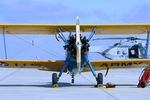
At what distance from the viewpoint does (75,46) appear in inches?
648

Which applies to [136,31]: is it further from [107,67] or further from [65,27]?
[65,27]

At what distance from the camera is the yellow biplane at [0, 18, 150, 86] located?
54.4ft

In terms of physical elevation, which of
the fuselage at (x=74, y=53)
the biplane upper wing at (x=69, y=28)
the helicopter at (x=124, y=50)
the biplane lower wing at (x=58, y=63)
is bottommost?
the helicopter at (x=124, y=50)

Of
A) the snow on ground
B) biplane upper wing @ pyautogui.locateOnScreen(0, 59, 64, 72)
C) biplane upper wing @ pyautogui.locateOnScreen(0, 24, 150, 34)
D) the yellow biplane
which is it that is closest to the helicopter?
biplane upper wing @ pyautogui.locateOnScreen(0, 24, 150, 34)

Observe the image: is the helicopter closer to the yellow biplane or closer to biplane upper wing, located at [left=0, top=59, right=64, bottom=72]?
the yellow biplane

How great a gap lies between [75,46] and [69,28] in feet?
3.69

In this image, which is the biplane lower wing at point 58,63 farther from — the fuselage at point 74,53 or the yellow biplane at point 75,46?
the fuselage at point 74,53

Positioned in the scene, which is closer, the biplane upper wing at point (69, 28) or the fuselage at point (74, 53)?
the fuselage at point (74, 53)

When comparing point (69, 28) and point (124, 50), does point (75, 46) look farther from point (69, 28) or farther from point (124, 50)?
point (124, 50)

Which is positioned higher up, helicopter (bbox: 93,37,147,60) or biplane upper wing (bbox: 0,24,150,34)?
biplane upper wing (bbox: 0,24,150,34)

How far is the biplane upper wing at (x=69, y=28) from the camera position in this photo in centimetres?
1692
